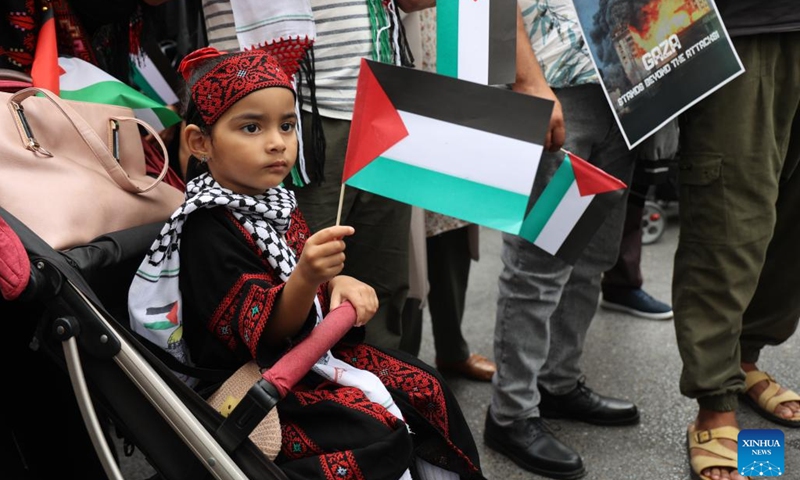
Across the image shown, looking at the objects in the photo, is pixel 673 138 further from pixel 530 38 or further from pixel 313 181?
pixel 313 181

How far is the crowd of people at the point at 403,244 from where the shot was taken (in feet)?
4.71

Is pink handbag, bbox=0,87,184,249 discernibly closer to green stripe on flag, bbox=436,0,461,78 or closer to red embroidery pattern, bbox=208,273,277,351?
red embroidery pattern, bbox=208,273,277,351

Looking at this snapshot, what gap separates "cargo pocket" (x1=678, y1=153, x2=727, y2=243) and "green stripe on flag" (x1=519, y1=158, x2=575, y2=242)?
44cm

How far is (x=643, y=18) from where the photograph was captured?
6.39ft

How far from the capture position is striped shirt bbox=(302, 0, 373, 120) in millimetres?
1844

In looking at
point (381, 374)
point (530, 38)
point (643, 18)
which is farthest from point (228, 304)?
point (643, 18)

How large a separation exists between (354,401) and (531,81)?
0.88 meters

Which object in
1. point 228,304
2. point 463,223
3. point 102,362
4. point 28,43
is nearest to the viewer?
point 102,362

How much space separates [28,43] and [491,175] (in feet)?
3.41

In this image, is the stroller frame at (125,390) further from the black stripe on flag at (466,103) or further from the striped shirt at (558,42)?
the striped shirt at (558,42)

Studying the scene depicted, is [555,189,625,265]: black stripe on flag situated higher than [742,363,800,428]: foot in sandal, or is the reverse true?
[555,189,625,265]: black stripe on flag

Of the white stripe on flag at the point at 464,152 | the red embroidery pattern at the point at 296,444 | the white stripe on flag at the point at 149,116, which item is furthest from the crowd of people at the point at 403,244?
the white stripe on flag at the point at 464,152

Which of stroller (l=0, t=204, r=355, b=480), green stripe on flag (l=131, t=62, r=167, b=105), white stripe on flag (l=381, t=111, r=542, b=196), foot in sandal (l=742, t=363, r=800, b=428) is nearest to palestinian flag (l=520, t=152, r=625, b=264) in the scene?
white stripe on flag (l=381, t=111, r=542, b=196)

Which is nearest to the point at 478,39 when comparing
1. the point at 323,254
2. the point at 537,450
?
the point at 323,254
